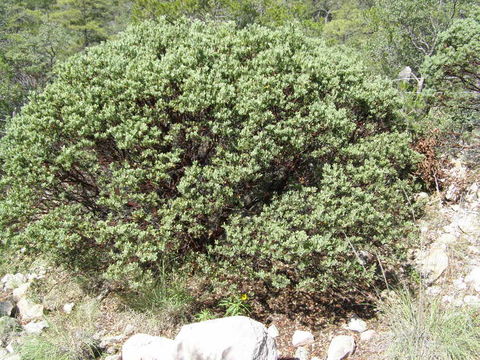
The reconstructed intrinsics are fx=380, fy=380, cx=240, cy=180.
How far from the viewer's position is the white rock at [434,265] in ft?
18.3

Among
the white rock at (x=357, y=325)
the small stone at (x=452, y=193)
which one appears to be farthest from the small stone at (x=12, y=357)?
the small stone at (x=452, y=193)

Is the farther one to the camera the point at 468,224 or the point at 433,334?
the point at 468,224

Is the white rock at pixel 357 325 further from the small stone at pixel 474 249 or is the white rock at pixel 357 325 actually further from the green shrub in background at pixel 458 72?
the green shrub in background at pixel 458 72

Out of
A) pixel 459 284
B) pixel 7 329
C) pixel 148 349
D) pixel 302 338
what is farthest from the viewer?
pixel 7 329

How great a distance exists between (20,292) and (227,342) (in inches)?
204

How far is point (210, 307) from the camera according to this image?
222 inches

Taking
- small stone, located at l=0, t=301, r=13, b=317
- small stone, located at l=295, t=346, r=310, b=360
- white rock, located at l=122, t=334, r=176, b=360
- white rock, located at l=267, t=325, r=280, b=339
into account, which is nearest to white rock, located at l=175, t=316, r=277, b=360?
white rock, located at l=122, t=334, r=176, b=360

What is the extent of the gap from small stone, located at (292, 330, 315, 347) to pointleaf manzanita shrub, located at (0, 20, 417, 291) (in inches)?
25.5

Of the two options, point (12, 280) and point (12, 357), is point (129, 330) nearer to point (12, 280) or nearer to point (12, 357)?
point (12, 357)

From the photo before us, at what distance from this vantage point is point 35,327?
6.01 m

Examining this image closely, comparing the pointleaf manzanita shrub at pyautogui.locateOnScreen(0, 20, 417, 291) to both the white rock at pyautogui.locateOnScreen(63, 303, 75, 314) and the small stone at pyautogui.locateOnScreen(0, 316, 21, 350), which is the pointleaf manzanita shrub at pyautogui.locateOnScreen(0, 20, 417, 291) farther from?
the small stone at pyautogui.locateOnScreen(0, 316, 21, 350)

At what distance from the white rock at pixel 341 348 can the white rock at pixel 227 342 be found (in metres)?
0.85

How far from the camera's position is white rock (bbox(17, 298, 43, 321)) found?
6398mm

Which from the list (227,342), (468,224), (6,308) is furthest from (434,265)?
(6,308)
